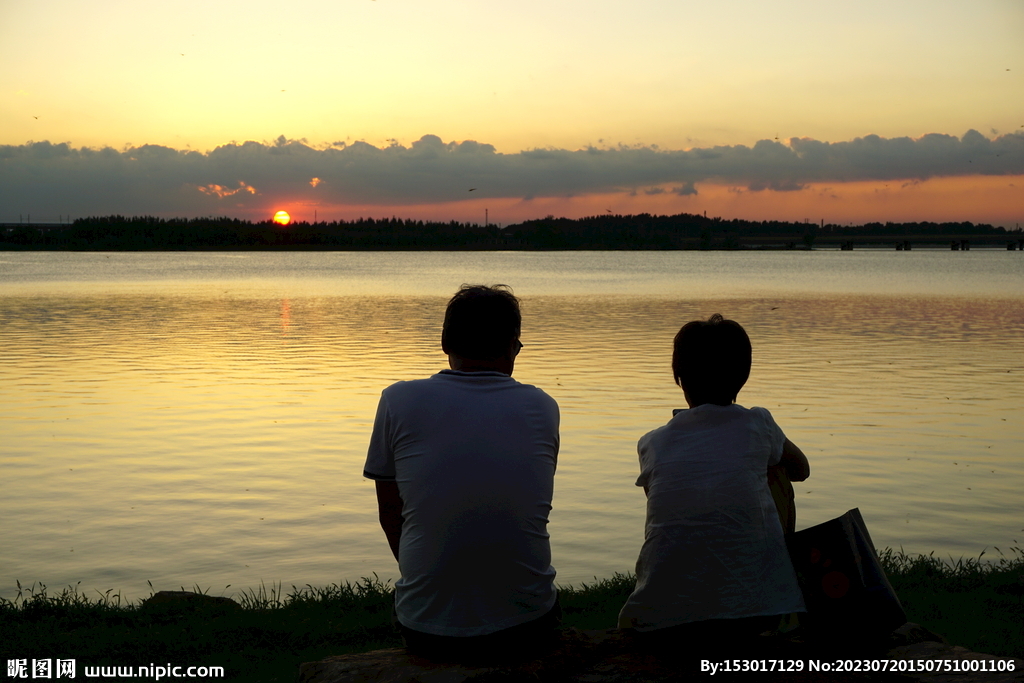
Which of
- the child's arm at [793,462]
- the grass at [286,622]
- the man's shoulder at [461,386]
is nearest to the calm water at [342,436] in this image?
the grass at [286,622]

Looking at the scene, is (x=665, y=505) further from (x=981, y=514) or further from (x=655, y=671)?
(x=981, y=514)

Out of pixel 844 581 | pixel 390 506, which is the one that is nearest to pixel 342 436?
pixel 390 506

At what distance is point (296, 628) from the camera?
5.25 m

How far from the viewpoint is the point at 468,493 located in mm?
3172

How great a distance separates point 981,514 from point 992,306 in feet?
107

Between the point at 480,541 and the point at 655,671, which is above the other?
the point at 480,541

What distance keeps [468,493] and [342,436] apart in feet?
29.6

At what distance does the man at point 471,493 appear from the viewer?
3.18m

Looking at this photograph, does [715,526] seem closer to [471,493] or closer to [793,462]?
[793,462]

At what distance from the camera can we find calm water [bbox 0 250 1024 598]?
25.1 feet

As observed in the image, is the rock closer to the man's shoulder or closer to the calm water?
the man's shoulder

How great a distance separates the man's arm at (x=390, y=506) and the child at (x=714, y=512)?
0.91 metres

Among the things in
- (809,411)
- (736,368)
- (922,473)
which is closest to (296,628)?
(736,368)

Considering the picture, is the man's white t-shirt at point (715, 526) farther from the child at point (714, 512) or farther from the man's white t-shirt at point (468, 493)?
the man's white t-shirt at point (468, 493)
